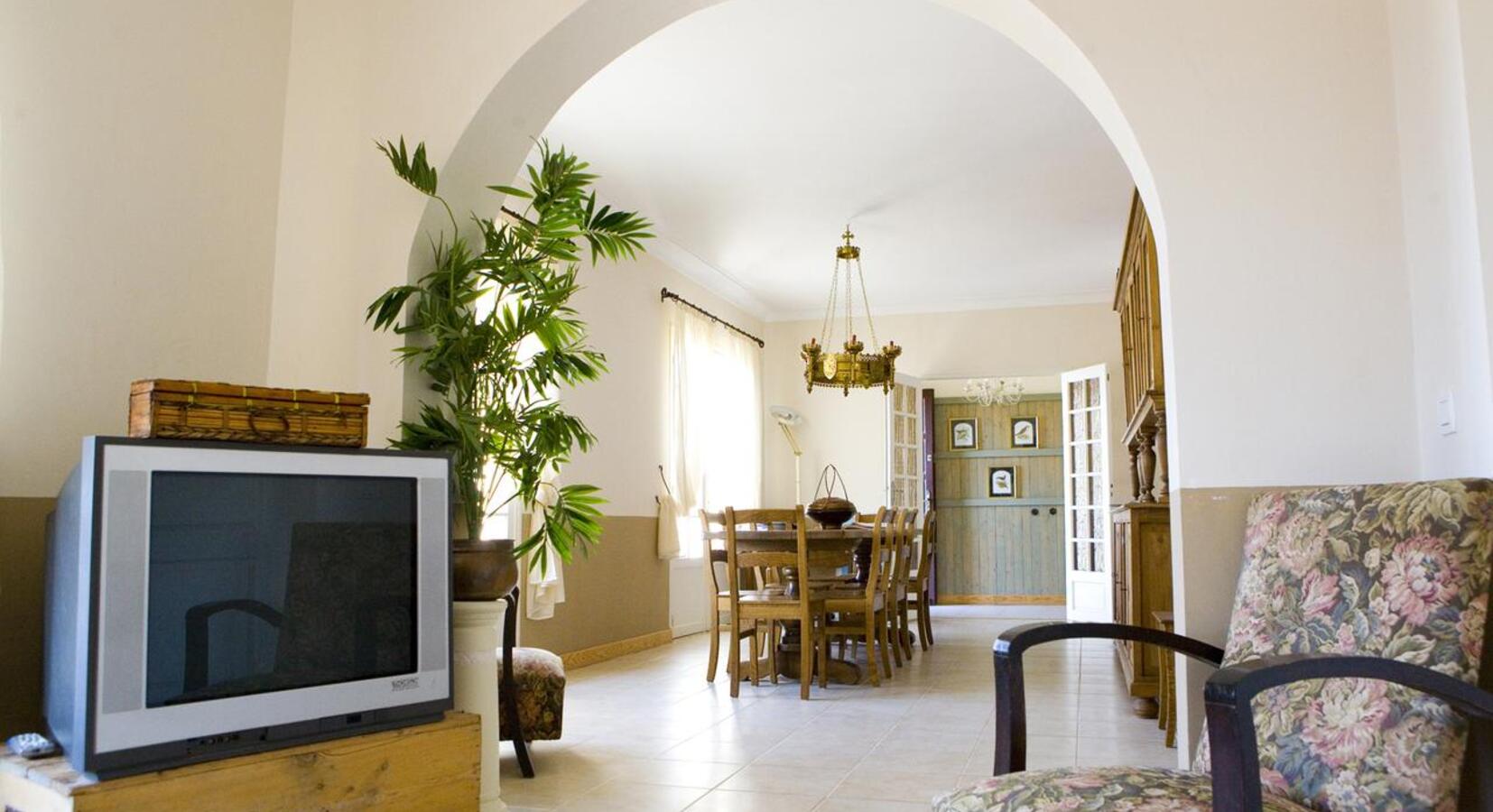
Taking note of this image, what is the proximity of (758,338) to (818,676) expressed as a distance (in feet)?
15.6

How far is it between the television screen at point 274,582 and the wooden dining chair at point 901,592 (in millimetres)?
3854

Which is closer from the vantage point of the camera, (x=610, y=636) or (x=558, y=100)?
(x=558, y=100)

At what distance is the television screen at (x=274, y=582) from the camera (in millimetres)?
1903

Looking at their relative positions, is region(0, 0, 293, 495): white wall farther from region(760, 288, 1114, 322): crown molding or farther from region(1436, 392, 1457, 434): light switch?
region(760, 288, 1114, 322): crown molding

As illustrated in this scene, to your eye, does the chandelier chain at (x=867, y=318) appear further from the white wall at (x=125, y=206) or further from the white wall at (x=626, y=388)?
the white wall at (x=125, y=206)

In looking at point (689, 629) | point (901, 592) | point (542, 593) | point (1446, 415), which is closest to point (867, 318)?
point (689, 629)

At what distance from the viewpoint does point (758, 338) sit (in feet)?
31.8

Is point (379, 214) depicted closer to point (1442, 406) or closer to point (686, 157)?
point (1442, 406)

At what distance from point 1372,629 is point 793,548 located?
354cm

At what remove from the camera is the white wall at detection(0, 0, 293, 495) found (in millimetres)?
2369

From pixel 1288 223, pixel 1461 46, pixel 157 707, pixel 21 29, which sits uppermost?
pixel 21 29

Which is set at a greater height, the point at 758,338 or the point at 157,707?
the point at 758,338

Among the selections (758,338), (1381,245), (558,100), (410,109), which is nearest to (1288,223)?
(1381,245)

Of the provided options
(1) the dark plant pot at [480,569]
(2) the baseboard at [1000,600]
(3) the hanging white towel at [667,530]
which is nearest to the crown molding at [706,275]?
(3) the hanging white towel at [667,530]
